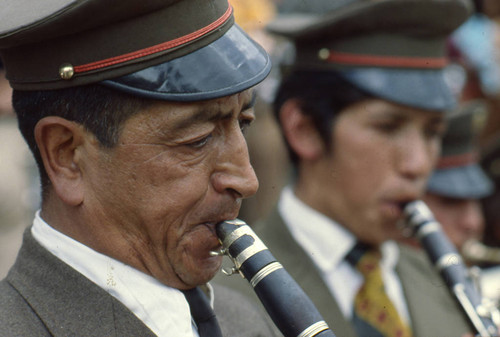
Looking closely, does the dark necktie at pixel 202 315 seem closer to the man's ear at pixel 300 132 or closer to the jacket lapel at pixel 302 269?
the jacket lapel at pixel 302 269

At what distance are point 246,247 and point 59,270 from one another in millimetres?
548

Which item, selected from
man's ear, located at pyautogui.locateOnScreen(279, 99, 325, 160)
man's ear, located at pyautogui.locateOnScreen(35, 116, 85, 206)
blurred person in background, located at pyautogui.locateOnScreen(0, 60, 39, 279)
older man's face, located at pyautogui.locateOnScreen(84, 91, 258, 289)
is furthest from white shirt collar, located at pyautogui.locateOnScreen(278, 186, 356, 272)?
blurred person in background, located at pyautogui.locateOnScreen(0, 60, 39, 279)

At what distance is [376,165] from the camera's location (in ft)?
13.3

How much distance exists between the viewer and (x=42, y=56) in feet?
7.33

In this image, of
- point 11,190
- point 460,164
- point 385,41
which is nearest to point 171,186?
point 385,41

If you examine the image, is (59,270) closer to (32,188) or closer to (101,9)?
(101,9)

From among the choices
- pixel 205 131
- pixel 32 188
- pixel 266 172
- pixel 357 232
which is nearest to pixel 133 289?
pixel 205 131

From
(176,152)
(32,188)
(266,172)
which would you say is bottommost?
(266,172)

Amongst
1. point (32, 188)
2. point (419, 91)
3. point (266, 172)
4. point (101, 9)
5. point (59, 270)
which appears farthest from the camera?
point (266, 172)

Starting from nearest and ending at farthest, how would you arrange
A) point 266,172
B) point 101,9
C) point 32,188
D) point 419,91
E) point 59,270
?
point 101,9, point 59,270, point 419,91, point 32,188, point 266,172

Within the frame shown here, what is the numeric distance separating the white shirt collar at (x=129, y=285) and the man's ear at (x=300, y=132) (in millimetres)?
2072

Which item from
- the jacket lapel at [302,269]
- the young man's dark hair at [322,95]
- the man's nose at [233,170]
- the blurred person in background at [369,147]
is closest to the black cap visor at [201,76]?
the man's nose at [233,170]

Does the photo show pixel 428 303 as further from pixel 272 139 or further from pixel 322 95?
pixel 272 139

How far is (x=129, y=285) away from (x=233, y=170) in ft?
1.50
